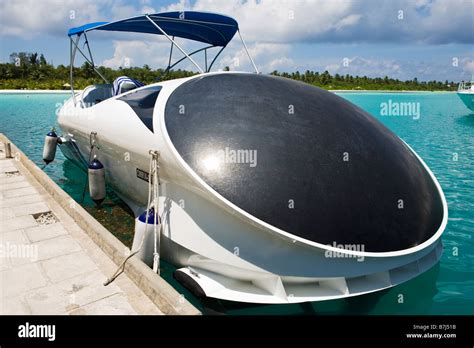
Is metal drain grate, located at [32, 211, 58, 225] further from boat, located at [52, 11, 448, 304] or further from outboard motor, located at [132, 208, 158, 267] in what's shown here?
outboard motor, located at [132, 208, 158, 267]

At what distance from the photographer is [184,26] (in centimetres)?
816

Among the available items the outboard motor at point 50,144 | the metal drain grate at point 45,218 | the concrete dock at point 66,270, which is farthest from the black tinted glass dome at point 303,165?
the outboard motor at point 50,144

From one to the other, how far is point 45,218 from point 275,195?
14.0 ft

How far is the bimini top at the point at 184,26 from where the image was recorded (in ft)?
23.1

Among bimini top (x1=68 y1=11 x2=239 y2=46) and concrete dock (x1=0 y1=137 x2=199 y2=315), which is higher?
bimini top (x1=68 y1=11 x2=239 y2=46)

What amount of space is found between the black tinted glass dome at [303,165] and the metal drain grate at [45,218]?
308cm

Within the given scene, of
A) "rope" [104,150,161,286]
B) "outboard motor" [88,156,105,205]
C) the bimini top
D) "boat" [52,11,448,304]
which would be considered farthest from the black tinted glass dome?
the bimini top

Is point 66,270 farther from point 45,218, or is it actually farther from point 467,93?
point 467,93

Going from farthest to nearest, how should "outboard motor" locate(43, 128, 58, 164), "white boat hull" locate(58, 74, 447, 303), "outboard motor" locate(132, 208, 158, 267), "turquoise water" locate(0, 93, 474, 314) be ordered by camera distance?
"outboard motor" locate(43, 128, 58, 164), "outboard motor" locate(132, 208, 158, 267), "turquoise water" locate(0, 93, 474, 314), "white boat hull" locate(58, 74, 447, 303)

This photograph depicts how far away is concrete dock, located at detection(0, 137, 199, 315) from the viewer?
10.9 ft

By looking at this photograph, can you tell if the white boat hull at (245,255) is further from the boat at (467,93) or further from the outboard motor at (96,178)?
the boat at (467,93)

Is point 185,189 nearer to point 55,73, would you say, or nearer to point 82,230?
point 82,230

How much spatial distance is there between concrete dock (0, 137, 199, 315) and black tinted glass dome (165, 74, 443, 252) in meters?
1.30
